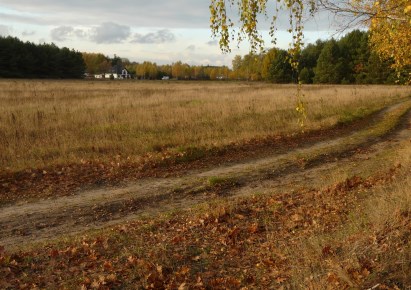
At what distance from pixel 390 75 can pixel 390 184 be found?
66993 millimetres

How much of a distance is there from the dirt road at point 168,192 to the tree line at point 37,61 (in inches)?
2957

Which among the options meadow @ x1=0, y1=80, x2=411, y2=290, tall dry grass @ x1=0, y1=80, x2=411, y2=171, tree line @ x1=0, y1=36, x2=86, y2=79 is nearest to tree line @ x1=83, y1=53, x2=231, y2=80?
tree line @ x1=0, y1=36, x2=86, y2=79

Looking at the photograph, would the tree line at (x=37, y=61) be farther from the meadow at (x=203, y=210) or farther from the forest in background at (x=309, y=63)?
the meadow at (x=203, y=210)

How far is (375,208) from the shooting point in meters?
6.43

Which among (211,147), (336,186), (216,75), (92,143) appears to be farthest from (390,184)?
(216,75)

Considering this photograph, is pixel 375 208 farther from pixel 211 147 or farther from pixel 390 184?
pixel 211 147

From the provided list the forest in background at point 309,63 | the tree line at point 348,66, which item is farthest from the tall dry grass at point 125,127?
the tree line at point 348,66

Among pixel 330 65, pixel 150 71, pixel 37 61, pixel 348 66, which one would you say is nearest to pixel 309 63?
pixel 330 65

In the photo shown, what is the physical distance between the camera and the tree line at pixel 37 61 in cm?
7562

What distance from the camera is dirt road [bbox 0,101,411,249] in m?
7.60

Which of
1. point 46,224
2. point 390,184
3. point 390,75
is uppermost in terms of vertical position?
point 390,75

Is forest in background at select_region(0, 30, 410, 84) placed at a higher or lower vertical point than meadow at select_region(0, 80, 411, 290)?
higher

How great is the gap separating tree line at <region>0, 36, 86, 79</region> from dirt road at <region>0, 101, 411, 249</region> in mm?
75098

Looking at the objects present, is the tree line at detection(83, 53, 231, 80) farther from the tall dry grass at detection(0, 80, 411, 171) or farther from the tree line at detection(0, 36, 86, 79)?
the tall dry grass at detection(0, 80, 411, 171)
